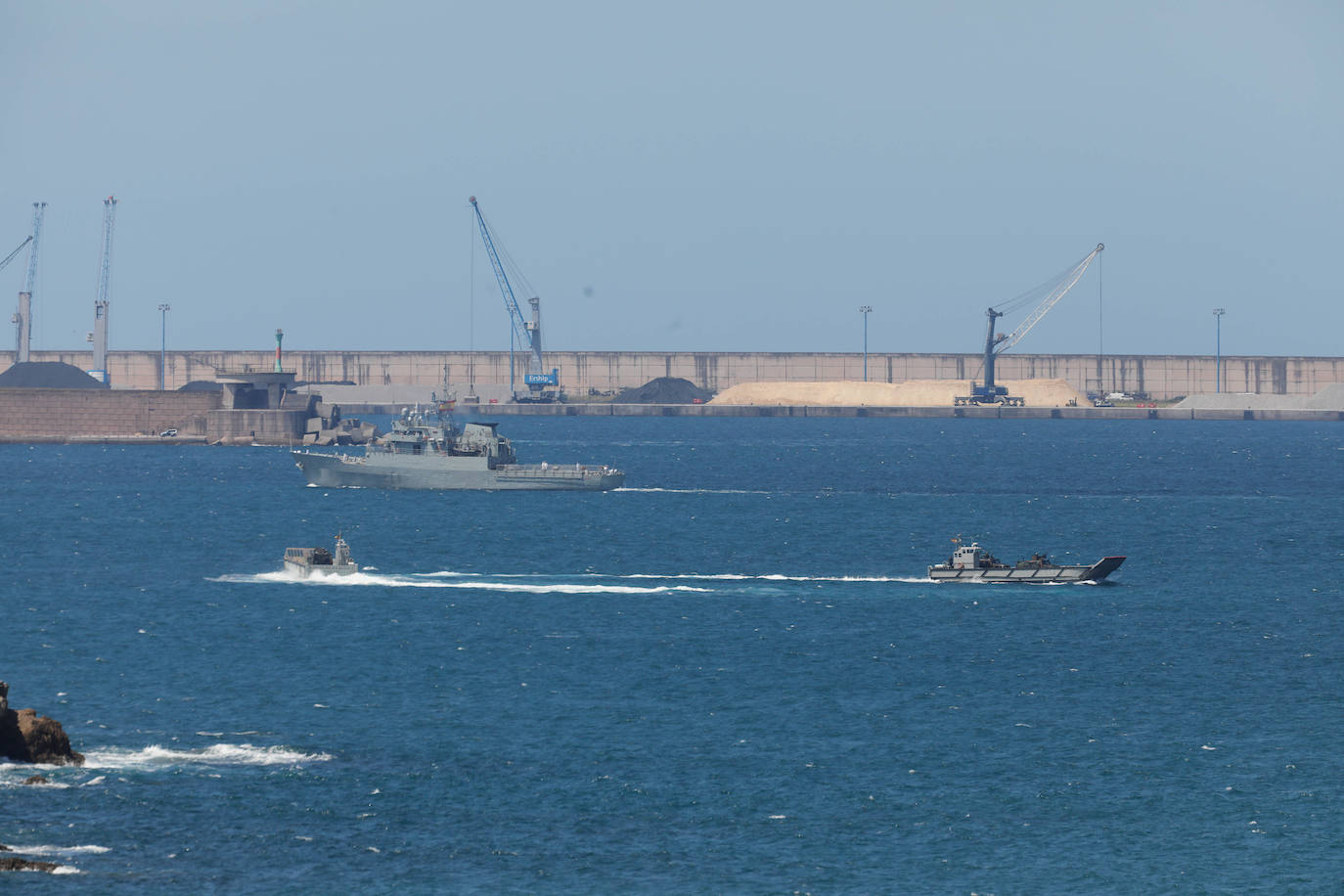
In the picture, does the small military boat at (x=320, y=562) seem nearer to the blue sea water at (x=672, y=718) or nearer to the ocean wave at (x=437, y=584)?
the ocean wave at (x=437, y=584)

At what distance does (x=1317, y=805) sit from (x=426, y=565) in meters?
65.2

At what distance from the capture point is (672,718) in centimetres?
6209

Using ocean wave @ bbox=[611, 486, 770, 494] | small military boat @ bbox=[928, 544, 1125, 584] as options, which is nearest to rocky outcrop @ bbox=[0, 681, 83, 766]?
small military boat @ bbox=[928, 544, 1125, 584]

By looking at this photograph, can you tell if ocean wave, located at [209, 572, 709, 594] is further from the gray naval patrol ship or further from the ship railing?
the ship railing

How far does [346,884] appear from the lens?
44.2 meters

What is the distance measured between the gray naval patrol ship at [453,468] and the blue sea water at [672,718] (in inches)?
1663

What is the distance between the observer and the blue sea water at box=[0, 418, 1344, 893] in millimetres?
46656

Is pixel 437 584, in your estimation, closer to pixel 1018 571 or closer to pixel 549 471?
pixel 1018 571

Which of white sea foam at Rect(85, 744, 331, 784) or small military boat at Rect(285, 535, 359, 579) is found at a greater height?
small military boat at Rect(285, 535, 359, 579)

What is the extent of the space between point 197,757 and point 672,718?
16.5m

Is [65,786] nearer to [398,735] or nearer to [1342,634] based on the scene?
[398,735]

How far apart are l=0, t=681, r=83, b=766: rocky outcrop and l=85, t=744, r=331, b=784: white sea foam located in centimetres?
88

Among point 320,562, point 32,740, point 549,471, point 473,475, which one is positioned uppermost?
point 549,471

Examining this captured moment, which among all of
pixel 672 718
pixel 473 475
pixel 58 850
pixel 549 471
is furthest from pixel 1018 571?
pixel 473 475
